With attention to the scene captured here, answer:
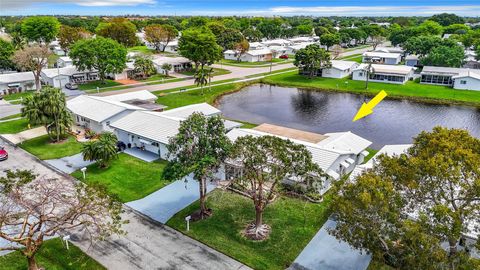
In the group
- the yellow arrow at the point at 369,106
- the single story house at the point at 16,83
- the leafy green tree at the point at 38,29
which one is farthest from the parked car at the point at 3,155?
the leafy green tree at the point at 38,29

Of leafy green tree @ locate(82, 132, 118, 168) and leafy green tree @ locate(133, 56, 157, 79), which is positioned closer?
leafy green tree @ locate(82, 132, 118, 168)

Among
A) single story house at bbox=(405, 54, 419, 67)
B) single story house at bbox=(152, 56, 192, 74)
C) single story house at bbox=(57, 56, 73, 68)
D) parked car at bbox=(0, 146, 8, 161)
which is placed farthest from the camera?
single story house at bbox=(405, 54, 419, 67)

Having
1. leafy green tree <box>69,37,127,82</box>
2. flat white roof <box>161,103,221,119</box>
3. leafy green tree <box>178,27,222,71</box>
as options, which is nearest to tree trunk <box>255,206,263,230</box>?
flat white roof <box>161,103,221,119</box>

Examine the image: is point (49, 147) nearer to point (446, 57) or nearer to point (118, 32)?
point (118, 32)

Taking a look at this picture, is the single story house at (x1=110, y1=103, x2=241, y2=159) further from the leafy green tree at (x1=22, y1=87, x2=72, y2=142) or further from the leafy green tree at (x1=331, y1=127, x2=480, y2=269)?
the leafy green tree at (x1=331, y1=127, x2=480, y2=269)

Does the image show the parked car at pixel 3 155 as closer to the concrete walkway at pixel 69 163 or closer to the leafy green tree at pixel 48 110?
the concrete walkway at pixel 69 163

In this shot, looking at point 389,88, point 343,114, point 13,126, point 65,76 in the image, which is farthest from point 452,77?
point 13,126
